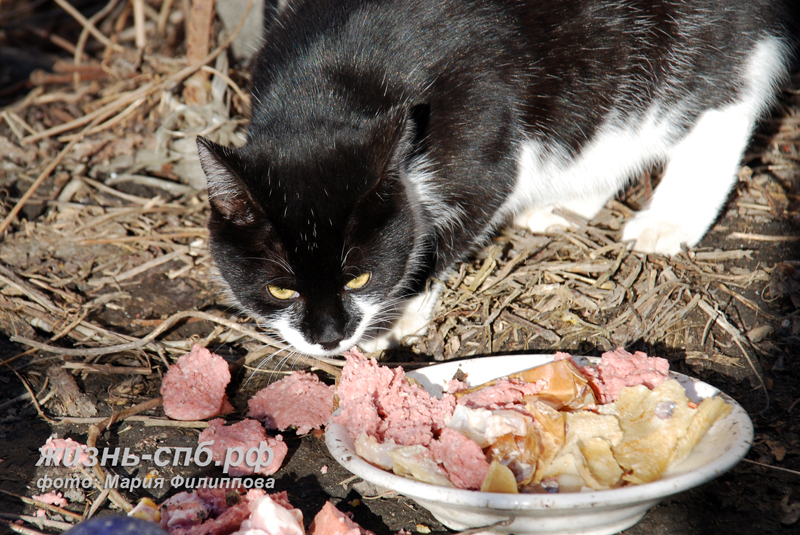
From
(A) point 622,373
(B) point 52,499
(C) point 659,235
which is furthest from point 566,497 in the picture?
(C) point 659,235

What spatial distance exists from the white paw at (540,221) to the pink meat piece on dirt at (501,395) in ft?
3.41

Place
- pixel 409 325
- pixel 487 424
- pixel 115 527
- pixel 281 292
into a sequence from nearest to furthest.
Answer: pixel 115 527
pixel 487 424
pixel 281 292
pixel 409 325

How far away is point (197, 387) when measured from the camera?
1.81 meters

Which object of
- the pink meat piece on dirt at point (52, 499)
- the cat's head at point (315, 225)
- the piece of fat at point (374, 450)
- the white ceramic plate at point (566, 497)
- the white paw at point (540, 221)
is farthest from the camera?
the white paw at point (540, 221)

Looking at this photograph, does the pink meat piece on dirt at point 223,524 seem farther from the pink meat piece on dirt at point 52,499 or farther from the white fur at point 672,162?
the white fur at point 672,162

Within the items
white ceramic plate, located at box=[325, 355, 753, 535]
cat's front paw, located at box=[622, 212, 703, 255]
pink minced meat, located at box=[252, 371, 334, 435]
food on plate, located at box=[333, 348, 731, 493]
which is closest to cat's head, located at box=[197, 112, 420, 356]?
pink minced meat, located at box=[252, 371, 334, 435]

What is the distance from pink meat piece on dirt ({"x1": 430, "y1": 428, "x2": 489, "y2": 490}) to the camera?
129 cm

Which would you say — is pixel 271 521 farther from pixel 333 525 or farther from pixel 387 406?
pixel 387 406

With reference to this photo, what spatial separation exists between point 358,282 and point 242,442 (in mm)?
501

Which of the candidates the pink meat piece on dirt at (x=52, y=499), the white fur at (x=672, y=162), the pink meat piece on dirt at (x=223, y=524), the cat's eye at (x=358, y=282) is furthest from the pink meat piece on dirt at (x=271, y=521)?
the white fur at (x=672, y=162)

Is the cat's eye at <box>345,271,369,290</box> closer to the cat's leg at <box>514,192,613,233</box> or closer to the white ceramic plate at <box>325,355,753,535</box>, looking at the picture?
the white ceramic plate at <box>325,355,753,535</box>

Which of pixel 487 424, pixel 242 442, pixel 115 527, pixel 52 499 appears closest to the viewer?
pixel 115 527

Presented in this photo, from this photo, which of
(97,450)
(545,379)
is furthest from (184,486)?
(545,379)

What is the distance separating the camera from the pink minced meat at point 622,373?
1.51 meters
